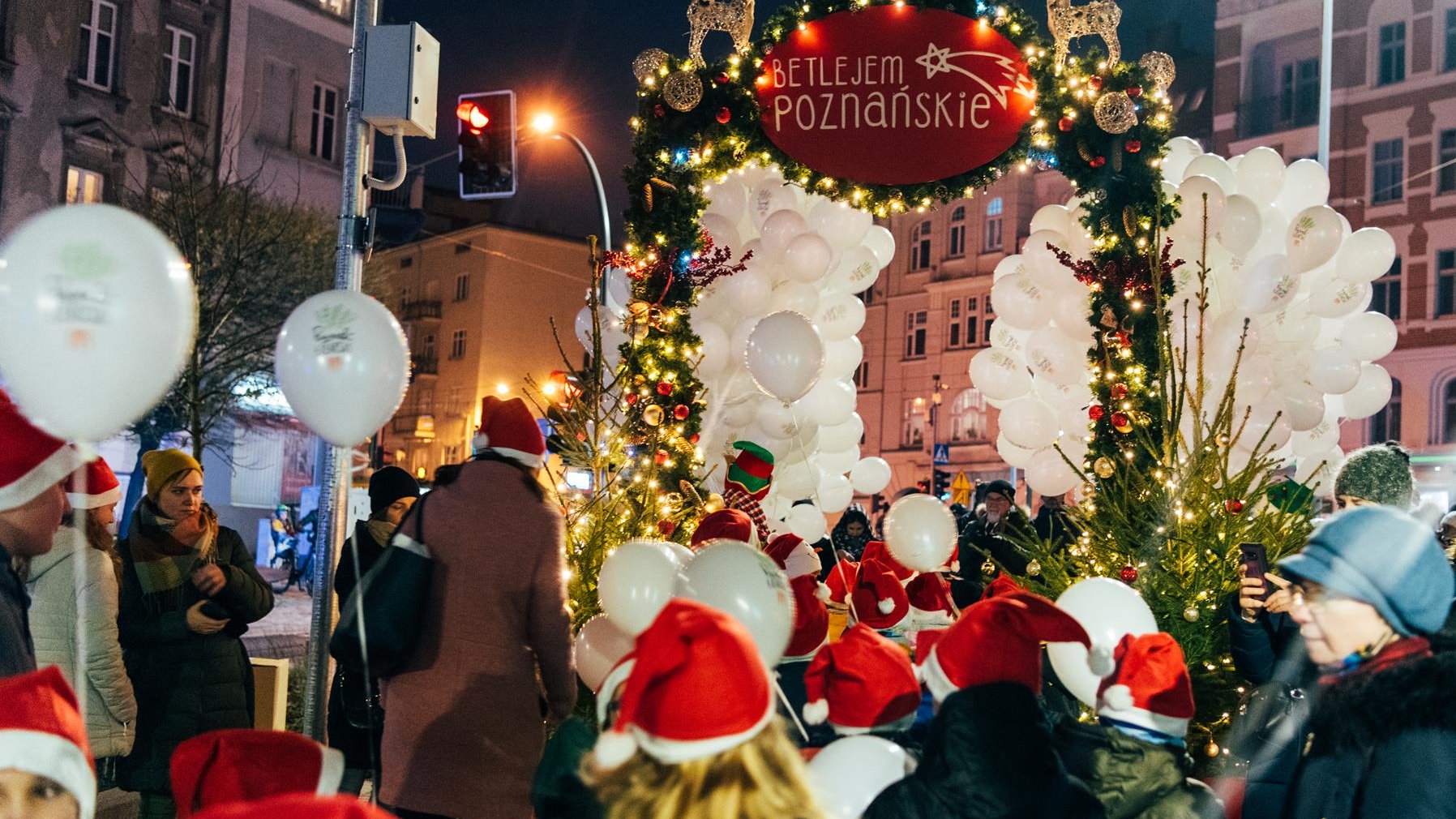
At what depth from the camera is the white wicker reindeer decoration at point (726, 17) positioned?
26.9 feet

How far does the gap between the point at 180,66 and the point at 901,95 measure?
25.1 meters

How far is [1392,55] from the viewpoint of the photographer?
31719mm

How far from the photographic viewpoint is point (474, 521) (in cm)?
378

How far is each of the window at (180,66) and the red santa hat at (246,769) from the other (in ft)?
94.3

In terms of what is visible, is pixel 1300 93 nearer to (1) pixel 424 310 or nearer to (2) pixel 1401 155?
(2) pixel 1401 155

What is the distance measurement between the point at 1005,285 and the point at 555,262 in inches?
1874

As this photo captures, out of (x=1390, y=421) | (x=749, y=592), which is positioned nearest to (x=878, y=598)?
(x=749, y=592)

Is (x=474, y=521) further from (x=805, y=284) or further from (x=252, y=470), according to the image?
(x=252, y=470)

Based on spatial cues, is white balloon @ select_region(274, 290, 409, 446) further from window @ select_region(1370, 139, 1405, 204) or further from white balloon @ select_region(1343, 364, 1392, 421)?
window @ select_region(1370, 139, 1405, 204)

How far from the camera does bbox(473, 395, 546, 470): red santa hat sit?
3887 millimetres

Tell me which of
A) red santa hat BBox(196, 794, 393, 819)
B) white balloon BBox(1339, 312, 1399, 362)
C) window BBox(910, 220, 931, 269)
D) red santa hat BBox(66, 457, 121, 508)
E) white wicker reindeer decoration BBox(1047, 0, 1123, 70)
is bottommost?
red santa hat BBox(196, 794, 393, 819)

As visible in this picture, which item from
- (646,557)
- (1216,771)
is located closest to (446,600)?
(646,557)

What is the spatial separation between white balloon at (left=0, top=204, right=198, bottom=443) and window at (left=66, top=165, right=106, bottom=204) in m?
25.3

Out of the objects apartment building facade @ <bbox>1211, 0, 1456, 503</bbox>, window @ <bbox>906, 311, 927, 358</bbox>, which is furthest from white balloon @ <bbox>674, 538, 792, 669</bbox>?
window @ <bbox>906, 311, 927, 358</bbox>
